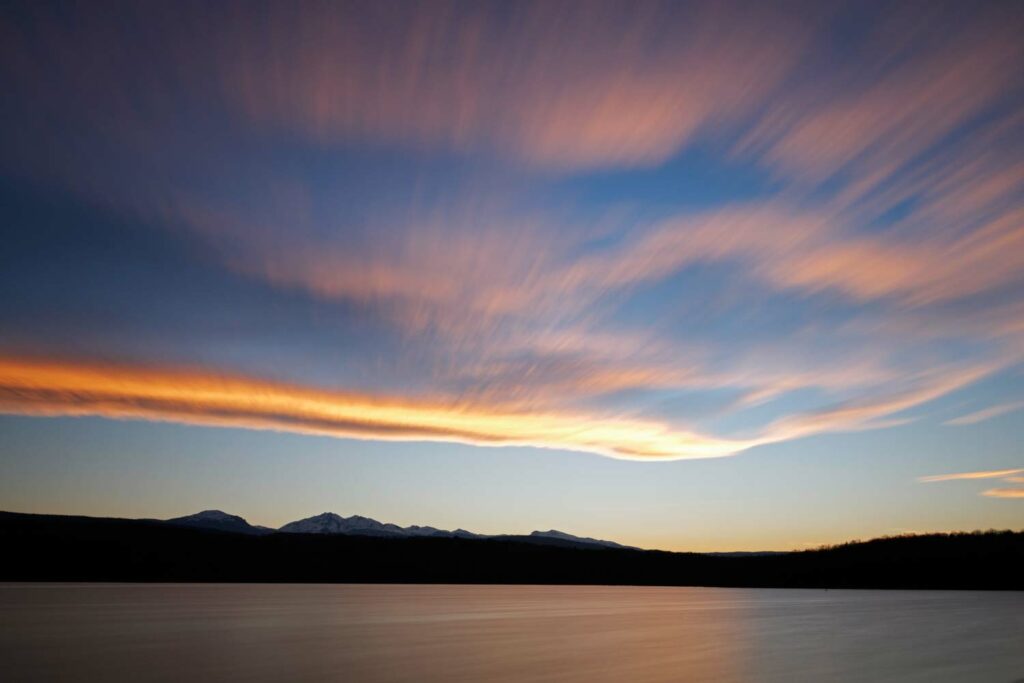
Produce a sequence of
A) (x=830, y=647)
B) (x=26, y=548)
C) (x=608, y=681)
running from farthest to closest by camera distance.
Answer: (x=26, y=548)
(x=830, y=647)
(x=608, y=681)

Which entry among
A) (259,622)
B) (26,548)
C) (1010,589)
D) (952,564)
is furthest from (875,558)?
(26,548)

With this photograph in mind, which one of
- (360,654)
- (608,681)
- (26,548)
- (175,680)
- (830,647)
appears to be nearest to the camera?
(175,680)

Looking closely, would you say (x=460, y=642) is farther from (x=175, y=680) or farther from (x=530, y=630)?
(x=175, y=680)

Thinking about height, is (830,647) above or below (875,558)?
below

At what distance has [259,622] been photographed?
5166cm

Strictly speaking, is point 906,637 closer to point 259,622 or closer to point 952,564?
point 259,622

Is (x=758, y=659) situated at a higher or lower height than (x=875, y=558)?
lower

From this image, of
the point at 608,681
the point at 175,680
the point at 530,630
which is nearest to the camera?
the point at 175,680

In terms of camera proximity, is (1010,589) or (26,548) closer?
(1010,589)

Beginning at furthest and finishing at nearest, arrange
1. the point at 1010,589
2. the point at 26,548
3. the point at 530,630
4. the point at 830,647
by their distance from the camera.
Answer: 1. the point at 26,548
2. the point at 1010,589
3. the point at 530,630
4. the point at 830,647

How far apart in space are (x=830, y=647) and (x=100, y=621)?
155ft

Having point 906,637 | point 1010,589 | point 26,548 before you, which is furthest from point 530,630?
point 26,548

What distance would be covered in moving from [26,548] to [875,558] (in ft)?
706

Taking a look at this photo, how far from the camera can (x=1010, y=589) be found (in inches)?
6550
